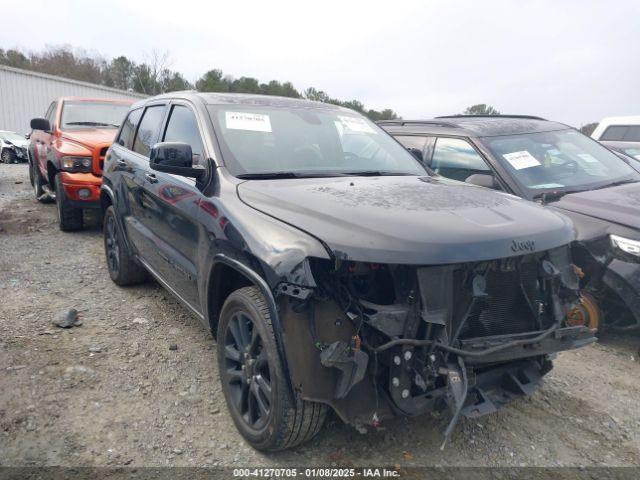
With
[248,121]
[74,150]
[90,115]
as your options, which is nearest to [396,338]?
[248,121]

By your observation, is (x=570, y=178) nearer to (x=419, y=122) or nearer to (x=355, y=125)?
(x=419, y=122)

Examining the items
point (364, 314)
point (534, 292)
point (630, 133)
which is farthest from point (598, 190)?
point (630, 133)

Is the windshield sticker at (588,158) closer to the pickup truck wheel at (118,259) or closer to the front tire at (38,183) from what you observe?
the pickup truck wheel at (118,259)

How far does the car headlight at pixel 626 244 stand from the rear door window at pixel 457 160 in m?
1.22

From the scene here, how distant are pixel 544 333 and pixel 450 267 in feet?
2.08

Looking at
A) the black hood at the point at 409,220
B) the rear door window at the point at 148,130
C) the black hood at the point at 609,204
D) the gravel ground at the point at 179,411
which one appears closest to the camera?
the black hood at the point at 409,220

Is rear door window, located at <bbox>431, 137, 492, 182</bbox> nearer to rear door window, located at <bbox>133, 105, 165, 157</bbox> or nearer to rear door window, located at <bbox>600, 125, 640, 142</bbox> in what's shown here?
rear door window, located at <bbox>133, 105, 165, 157</bbox>

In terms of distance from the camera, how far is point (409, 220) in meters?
2.18

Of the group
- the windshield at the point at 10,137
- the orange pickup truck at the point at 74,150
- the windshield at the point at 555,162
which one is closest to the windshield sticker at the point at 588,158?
the windshield at the point at 555,162

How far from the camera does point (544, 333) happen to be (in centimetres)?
231

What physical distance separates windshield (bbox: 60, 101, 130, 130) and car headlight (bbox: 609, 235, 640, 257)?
6.89 m

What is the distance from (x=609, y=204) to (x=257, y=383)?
2.99 m

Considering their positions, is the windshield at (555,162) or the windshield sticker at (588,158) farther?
the windshield sticker at (588,158)

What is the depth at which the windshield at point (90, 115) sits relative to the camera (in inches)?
297
